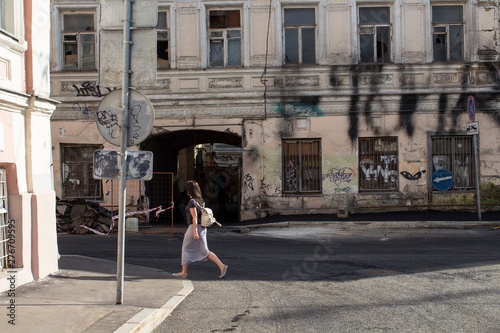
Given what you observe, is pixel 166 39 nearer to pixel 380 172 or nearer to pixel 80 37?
A: pixel 80 37

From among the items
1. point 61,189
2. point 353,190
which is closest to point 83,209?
point 61,189

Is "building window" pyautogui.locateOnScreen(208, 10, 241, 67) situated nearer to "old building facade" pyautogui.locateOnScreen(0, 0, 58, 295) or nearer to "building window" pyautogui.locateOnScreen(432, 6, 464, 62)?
"building window" pyautogui.locateOnScreen(432, 6, 464, 62)

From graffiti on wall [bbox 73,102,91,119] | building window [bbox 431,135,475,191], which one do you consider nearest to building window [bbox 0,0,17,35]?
graffiti on wall [bbox 73,102,91,119]

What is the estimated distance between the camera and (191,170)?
33.3 m

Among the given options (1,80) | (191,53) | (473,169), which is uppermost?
(191,53)

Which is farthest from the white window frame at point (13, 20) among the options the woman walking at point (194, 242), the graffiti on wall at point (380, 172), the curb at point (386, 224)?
the graffiti on wall at point (380, 172)

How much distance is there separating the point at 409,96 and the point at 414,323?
50.5ft

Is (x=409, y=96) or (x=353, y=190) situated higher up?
(x=409, y=96)

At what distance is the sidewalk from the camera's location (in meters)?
7.36

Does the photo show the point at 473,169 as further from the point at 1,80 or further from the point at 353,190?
the point at 1,80

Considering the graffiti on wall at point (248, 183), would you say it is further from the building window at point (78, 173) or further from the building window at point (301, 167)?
the building window at point (78, 173)

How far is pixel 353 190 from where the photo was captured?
2245 cm

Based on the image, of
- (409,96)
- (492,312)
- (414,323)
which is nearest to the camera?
(414,323)

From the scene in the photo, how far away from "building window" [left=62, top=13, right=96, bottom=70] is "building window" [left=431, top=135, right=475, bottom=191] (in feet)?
36.6
